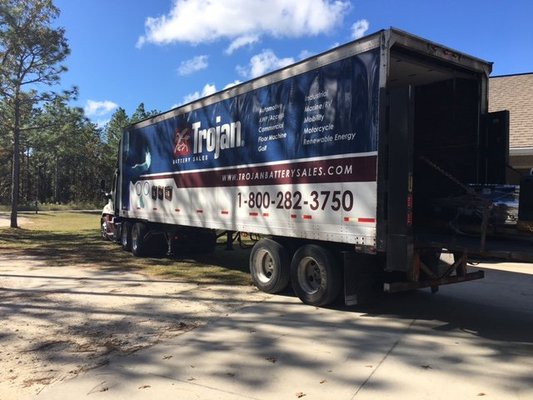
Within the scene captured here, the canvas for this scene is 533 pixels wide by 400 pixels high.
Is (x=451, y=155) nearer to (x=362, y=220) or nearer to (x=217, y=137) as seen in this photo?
(x=362, y=220)

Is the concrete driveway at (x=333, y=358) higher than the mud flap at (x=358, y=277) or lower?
lower

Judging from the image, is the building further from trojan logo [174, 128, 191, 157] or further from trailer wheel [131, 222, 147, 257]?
trailer wheel [131, 222, 147, 257]

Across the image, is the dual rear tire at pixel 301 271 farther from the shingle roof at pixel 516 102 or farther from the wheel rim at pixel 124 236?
the shingle roof at pixel 516 102

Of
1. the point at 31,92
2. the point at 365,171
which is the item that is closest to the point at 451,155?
the point at 365,171

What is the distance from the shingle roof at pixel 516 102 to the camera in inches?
581

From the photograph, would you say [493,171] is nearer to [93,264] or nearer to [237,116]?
[237,116]

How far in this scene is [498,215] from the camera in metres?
6.99

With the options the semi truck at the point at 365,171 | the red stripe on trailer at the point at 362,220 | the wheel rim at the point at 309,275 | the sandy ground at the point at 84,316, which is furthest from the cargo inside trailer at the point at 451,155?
the sandy ground at the point at 84,316

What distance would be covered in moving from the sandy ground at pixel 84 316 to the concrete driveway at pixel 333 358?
29cm

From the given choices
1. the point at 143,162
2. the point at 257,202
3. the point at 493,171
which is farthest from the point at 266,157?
the point at 143,162

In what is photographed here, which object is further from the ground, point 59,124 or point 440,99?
point 59,124

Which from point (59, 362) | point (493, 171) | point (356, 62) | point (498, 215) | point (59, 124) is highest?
point (59, 124)

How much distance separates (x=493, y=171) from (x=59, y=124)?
20.9m

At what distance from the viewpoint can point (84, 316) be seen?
7.38 meters
